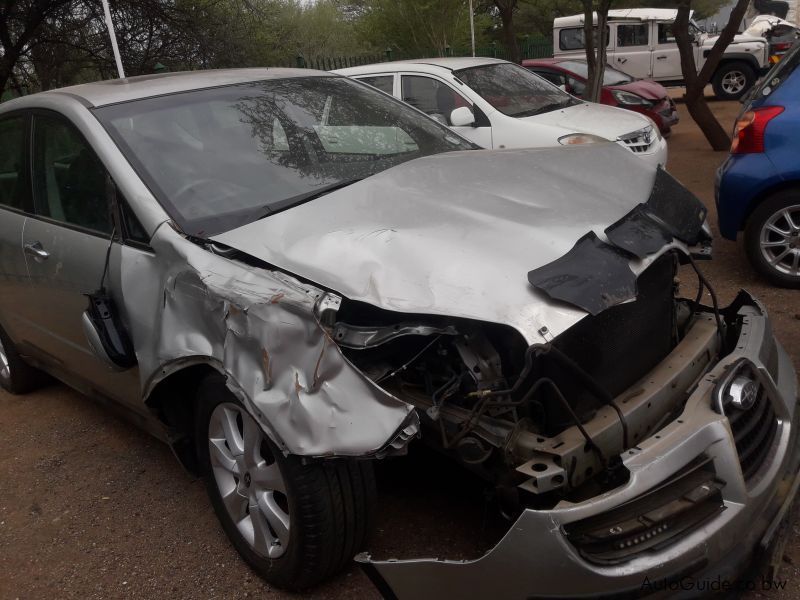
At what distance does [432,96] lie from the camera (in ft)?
25.5

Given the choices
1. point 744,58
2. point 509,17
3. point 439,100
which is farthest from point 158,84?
point 744,58

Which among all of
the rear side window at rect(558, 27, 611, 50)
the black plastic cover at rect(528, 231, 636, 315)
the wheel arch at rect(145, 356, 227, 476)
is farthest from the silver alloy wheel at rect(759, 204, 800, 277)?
the rear side window at rect(558, 27, 611, 50)

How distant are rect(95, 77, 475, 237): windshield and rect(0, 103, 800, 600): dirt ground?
4.21ft

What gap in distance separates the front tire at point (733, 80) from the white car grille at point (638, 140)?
9219mm

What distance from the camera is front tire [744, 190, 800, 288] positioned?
190 inches

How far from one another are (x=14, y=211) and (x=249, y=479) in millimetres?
2231

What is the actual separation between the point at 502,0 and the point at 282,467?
12.4 metres

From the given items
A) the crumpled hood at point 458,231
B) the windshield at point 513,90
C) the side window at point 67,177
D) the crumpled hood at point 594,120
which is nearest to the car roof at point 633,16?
the windshield at point 513,90

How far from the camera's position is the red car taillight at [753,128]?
188 inches

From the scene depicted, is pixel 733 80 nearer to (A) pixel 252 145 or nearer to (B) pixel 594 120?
(B) pixel 594 120

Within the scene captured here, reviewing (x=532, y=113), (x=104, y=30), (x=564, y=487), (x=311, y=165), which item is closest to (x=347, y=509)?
(x=564, y=487)

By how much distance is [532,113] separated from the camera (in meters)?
7.70

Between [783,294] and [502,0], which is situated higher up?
[502,0]

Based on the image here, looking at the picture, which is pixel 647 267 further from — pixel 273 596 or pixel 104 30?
pixel 104 30
